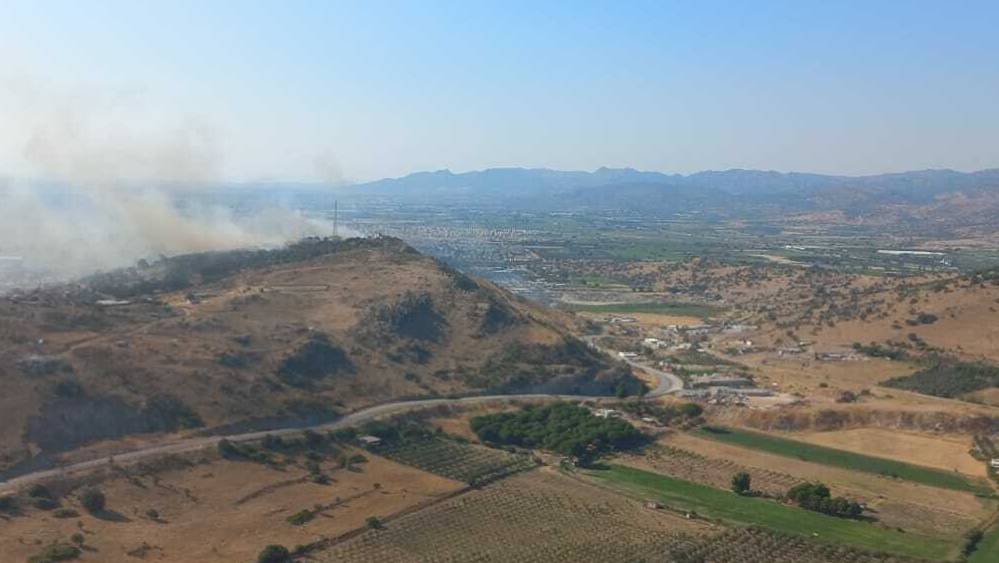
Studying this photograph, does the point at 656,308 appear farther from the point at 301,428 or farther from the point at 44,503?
the point at 44,503

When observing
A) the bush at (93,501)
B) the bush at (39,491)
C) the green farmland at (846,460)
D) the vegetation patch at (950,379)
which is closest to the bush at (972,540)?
the green farmland at (846,460)

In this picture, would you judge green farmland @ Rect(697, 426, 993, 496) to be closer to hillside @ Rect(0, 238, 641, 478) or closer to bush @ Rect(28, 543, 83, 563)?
hillside @ Rect(0, 238, 641, 478)

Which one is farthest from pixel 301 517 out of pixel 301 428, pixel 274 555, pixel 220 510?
pixel 301 428

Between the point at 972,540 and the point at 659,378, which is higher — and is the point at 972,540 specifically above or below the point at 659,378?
above

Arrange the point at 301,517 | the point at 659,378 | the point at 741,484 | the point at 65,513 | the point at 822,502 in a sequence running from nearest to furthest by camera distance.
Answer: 1. the point at 65,513
2. the point at 301,517
3. the point at 822,502
4. the point at 741,484
5. the point at 659,378

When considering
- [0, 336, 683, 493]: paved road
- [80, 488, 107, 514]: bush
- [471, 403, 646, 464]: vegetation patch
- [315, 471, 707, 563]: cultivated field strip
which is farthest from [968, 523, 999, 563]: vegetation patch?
[80, 488, 107, 514]: bush

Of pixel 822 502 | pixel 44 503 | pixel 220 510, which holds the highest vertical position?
pixel 822 502

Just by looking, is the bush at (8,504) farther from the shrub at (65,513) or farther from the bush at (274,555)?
the bush at (274,555)
